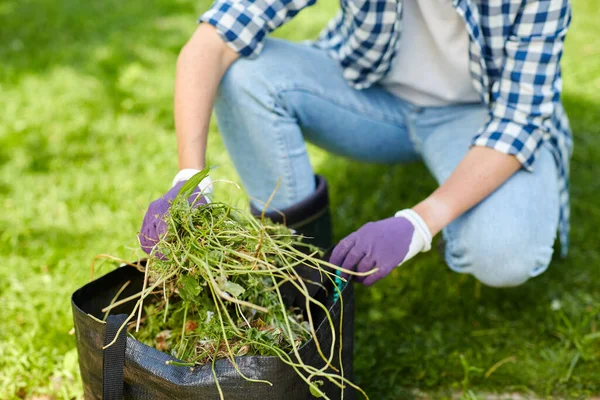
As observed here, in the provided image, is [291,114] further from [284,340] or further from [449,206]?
[284,340]

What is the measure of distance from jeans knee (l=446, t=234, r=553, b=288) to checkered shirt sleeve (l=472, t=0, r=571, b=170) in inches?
8.3

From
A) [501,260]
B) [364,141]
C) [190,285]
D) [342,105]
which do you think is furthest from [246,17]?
[501,260]

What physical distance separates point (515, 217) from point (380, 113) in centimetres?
50

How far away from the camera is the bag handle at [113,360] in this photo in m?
1.02

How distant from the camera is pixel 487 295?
1.86 m

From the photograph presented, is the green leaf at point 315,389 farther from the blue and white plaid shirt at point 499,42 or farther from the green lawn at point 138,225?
the blue and white plaid shirt at point 499,42

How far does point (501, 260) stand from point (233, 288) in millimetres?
738

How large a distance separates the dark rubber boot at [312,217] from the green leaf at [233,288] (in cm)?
42

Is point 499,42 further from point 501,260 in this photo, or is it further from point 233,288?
A: point 233,288

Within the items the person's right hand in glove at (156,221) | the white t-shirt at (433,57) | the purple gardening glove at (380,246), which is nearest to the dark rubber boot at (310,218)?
the purple gardening glove at (380,246)

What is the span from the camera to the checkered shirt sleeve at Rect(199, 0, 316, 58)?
1475mm

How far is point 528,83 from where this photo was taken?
1449mm

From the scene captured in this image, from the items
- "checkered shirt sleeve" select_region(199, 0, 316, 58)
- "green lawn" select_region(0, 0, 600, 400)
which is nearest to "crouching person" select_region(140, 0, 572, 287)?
"checkered shirt sleeve" select_region(199, 0, 316, 58)

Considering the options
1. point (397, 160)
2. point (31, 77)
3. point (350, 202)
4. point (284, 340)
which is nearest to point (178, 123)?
point (284, 340)
